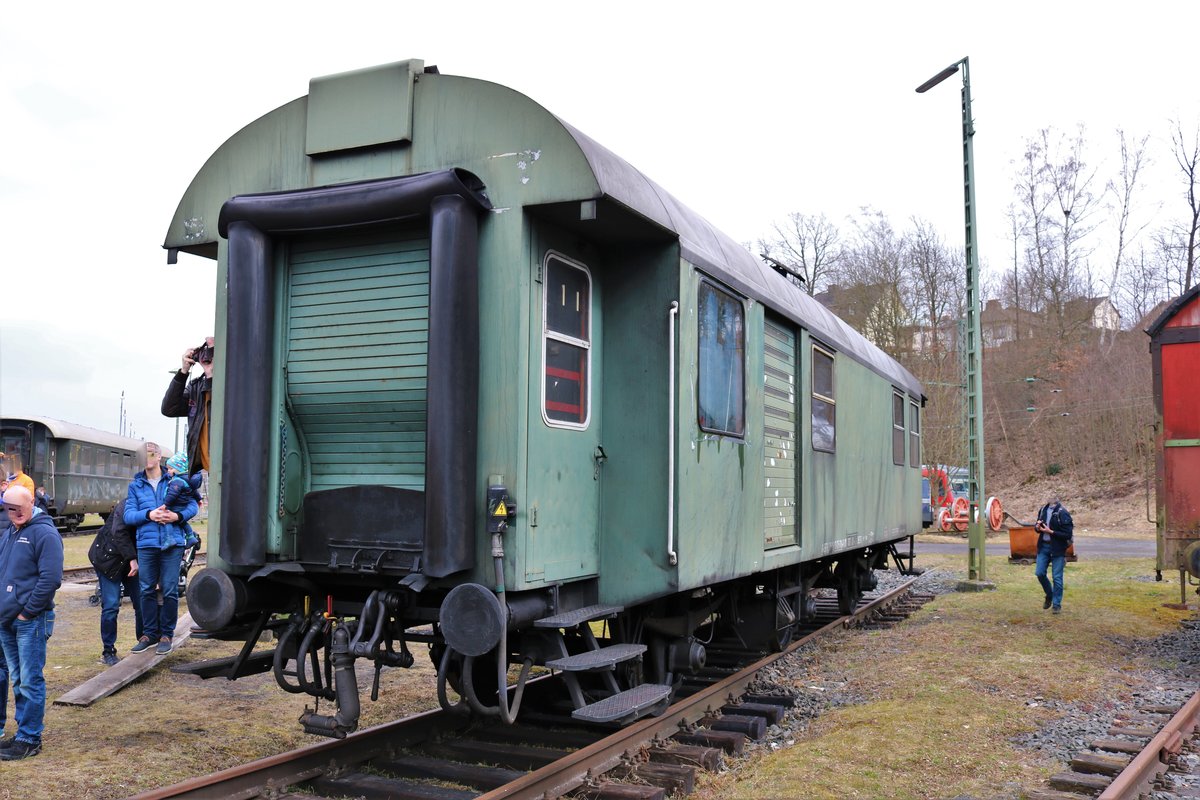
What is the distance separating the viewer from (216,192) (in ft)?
17.1

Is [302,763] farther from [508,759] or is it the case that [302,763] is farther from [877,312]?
[877,312]

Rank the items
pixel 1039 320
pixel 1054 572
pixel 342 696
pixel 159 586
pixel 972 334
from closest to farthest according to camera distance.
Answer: pixel 342 696, pixel 159 586, pixel 1054 572, pixel 972 334, pixel 1039 320

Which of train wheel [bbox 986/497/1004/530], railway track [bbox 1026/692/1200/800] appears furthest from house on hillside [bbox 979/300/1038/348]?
railway track [bbox 1026/692/1200/800]

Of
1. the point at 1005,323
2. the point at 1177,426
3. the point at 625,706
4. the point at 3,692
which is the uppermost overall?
the point at 1005,323

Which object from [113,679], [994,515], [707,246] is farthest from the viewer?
[994,515]

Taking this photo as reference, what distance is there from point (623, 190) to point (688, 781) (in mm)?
3089

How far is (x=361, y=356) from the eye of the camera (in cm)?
480

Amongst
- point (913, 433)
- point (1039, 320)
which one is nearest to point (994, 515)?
point (913, 433)

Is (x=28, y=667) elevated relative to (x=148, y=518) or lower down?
lower down

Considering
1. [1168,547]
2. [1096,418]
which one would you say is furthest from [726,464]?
[1096,418]

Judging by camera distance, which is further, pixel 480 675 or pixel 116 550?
pixel 116 550

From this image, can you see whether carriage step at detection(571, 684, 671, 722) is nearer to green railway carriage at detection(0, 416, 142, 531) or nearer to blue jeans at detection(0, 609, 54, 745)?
blue jeans at detection(0, 609, 54, 745)

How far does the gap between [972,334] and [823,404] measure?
7.79 m

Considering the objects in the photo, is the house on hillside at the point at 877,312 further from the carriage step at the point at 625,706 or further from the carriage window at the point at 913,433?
the carriage step at the point at 625,706
